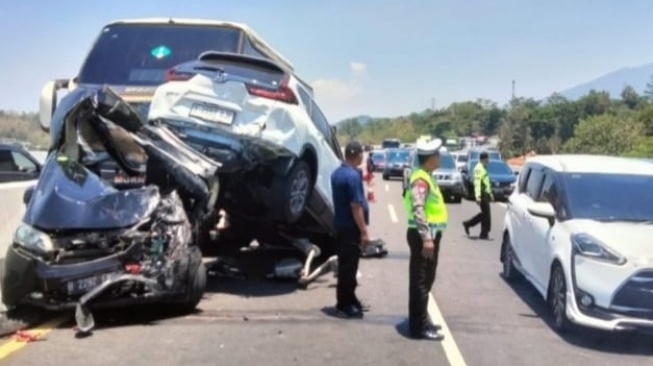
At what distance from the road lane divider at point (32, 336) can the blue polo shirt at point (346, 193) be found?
292 cm

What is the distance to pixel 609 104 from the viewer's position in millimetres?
102562

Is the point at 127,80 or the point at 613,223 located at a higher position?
the point at 127,80

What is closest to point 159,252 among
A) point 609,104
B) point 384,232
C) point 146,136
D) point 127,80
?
point 146,136

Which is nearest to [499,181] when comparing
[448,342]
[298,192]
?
[298,192]

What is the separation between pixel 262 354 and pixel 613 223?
12.6 feet

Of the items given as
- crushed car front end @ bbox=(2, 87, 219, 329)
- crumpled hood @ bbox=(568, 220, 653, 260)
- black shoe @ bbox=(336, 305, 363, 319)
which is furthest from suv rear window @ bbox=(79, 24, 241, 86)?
crumpled hood @ bbox=(568, 220, 653, 260)

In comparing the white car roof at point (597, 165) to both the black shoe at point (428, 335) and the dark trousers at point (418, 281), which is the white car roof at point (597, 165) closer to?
the dark trousers at point (418, 281)

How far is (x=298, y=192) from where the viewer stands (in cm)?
1020

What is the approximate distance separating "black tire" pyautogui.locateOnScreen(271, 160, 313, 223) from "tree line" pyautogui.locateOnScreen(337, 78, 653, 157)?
1273 centimetres

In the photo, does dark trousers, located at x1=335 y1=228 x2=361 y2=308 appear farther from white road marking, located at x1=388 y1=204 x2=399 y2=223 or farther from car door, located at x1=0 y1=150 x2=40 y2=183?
white road marking, located at x1=388 y1=204 x2=399 y2=223

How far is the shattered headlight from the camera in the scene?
772 centimetres

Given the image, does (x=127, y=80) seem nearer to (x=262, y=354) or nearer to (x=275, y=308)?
(x=275, y=308)

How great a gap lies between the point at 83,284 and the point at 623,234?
5095mm

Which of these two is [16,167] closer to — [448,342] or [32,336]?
[32,336]
